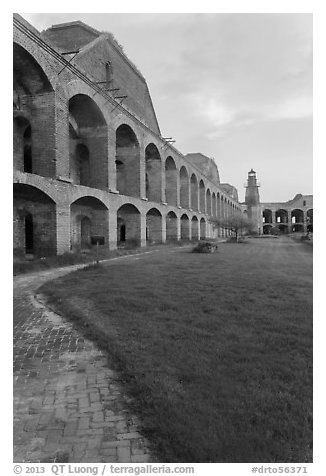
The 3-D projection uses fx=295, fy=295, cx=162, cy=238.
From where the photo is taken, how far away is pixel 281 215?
75938 millimetres

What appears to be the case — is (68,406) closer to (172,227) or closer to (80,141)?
(80,141)

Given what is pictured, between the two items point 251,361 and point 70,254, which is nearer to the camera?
point 251,361

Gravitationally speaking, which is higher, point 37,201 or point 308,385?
point 37,201

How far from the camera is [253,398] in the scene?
282cm

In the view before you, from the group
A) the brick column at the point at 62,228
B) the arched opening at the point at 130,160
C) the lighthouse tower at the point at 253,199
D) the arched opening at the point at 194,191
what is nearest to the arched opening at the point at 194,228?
the arched opening at the point at 194,191

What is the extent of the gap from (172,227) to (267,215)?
184 feet

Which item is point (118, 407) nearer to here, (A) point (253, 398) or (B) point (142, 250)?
(A) point (253, 398)

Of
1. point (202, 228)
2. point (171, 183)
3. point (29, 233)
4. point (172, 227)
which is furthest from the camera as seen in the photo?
point (202, 228)

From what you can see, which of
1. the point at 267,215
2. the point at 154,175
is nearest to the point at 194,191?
the point at 154,175

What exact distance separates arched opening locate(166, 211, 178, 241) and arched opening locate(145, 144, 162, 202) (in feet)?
10.7

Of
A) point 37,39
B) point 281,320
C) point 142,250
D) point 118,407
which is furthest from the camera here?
point 142,250
